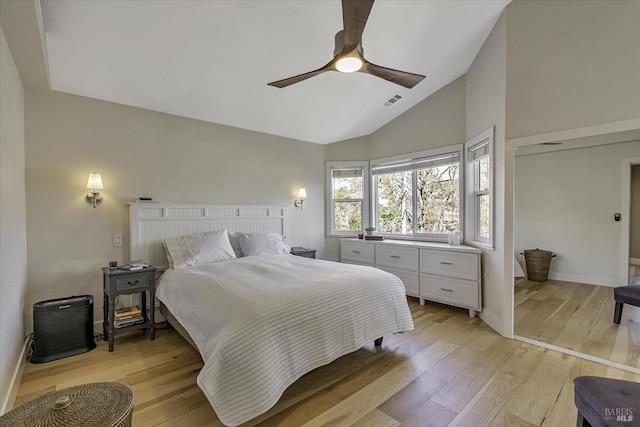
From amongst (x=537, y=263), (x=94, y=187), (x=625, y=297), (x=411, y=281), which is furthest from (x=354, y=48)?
(x=537, y=263)

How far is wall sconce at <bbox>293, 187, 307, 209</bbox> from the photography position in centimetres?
469

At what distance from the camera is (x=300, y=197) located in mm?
4719

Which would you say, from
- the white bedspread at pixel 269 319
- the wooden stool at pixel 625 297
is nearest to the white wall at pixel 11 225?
the white bedspread at pixel 269 319

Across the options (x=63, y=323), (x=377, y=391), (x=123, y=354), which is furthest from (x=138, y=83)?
(x=377, y=391)

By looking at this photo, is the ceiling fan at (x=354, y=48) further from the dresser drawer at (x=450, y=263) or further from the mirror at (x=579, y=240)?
the dresser drawer at (x=450, y=263)

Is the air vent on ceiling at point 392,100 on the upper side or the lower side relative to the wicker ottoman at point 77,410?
upper

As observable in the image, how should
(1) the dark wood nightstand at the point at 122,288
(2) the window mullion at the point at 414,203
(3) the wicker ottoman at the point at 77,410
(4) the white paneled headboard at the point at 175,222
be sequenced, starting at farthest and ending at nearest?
(2) the window mullion at the point at 414,203 → (4) the white paneled headboard at the point at 175,222 → (1) the dark wood nightstand at the point at 122,288 → (3) the wicker ottoman at the point at 77,410

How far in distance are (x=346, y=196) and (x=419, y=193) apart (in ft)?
4.27

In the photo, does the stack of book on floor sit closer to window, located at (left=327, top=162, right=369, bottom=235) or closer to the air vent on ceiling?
window, located at (left=327, top=162, right=369, bottom=235)

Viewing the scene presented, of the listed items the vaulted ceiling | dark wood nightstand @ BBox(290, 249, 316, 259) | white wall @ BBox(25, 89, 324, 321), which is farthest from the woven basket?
white wall @ BBox(25, 89, 324, 321)

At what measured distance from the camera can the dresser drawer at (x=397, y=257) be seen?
13.1ft

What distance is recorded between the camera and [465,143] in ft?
12.9

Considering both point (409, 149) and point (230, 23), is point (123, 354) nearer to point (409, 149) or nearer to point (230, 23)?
point (230, 23)

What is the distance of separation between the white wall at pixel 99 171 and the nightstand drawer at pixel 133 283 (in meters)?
0.53
